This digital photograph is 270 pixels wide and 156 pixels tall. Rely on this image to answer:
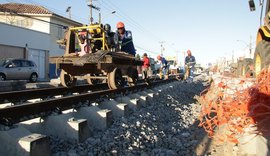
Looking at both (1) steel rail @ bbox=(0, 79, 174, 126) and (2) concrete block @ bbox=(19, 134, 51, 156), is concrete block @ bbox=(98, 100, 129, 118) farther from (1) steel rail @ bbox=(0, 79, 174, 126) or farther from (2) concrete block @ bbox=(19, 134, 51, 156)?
(2) concrete block @ bbox=(19, 134, 51, 156)

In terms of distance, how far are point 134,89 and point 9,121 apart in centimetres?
602

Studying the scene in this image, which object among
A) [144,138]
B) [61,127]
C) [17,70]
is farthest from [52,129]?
[17,70]

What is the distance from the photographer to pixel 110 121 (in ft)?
17.4

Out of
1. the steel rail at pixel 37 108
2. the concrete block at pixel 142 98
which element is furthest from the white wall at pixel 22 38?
the steel rail at pixel 37 108

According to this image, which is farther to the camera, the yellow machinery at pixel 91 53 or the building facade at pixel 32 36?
the building facade at pixel 32 36

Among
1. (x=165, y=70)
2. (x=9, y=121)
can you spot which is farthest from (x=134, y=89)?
(x=165, y=70)

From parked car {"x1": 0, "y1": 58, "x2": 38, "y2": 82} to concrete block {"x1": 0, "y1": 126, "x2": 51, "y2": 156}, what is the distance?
17.8 metres

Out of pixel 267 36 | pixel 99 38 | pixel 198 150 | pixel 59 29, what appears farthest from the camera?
→ pixel 59 29

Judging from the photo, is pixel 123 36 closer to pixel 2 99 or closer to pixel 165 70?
pixel 2 99

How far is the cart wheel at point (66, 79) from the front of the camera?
903 cm

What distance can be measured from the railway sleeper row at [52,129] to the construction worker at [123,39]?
11.7 ft

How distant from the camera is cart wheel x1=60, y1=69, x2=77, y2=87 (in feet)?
29.6

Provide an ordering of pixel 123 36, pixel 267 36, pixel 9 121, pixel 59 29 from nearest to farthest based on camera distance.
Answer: pixel 9 121 → pixel 267 36 → pixel 123 36 → pixel 59 29

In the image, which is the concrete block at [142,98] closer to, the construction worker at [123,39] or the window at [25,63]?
the construction worker at [123,39]
